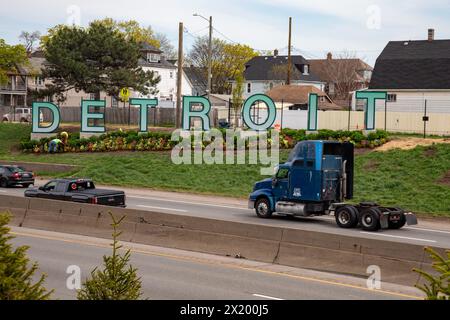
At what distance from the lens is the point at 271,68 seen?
350 feet

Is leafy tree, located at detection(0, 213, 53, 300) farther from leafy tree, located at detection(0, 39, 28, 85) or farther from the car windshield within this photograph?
leafy tree, located at detection(0, 39, 28, 85)

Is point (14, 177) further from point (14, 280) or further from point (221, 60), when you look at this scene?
point (221, 60)

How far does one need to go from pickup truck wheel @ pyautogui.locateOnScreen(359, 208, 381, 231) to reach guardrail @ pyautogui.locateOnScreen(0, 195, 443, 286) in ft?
23.5

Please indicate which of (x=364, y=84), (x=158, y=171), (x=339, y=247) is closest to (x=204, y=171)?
(x=158, y=171)

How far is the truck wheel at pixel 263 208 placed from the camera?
1133 inches

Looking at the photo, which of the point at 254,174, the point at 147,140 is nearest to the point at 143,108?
the point at 147,140

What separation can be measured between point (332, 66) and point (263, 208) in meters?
87.2

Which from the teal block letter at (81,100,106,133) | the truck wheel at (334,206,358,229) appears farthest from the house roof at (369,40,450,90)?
the truck wheel at (334,206,358,229)

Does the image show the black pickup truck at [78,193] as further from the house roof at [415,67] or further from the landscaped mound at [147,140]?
the house roof at [415,67]

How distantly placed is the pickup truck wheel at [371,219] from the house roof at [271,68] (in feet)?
263
